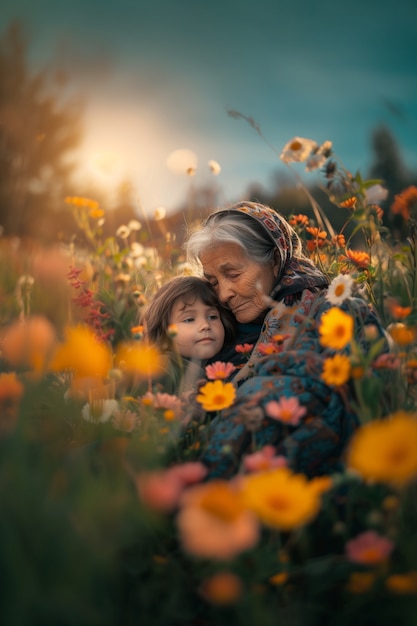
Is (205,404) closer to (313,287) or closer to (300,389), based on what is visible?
(300,389)

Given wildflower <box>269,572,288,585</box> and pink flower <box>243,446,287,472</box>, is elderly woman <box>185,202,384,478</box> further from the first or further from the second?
wildflower <box>269,572,288,585</box>

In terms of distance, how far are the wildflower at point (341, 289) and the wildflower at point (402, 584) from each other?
93 centimetres

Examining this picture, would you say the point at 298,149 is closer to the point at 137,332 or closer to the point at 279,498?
the point at 137,332

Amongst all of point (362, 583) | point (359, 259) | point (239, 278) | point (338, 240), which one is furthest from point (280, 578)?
point (338, 240)

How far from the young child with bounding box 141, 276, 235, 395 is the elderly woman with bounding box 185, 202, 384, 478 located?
0.25 ft

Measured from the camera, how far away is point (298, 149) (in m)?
2.12

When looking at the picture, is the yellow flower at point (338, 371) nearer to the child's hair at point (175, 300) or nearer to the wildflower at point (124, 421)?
the wildflower at point (124, 421)

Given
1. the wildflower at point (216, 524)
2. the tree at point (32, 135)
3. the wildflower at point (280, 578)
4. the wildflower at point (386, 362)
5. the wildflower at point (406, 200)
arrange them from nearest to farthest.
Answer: the wildflower at point (216, 524) → the wildflower at point (280, 578) → the wildflower at point (386, 362) → the wildflower at point (406, 200) → the tree at point (32, 135)

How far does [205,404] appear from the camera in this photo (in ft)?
5.24

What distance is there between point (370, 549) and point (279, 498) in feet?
0.77

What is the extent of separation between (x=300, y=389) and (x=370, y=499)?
438 millimetres

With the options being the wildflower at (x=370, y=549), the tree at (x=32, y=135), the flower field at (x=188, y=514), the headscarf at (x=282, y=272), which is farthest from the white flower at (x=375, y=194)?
the tree at (x=32, y=135)

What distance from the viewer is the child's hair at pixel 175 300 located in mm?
2785

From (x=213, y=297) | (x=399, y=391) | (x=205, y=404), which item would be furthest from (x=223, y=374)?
(x=213, y=297)
